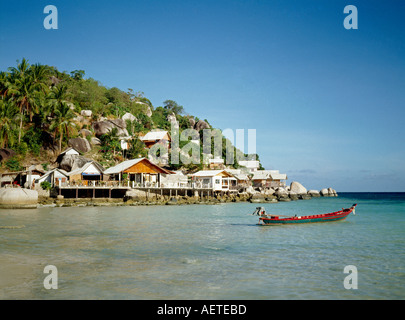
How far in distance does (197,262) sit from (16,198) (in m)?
27.3

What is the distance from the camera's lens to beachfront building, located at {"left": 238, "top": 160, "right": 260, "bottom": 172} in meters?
90.1

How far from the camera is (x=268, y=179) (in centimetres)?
8269

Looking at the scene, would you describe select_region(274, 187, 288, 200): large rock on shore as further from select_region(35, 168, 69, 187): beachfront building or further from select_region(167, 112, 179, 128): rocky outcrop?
A: select_region(35, 168, 69, 187): beachfront building

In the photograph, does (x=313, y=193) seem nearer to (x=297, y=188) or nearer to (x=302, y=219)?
(x=297, y=188)

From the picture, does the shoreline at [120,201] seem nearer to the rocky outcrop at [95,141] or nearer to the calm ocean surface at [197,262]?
the calm ocean surface at [197,262]

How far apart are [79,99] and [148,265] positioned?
226 feet

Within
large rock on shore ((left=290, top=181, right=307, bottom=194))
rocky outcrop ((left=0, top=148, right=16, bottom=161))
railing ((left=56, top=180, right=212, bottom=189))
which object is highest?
rocky outcrop ((left=0, top=148, right=16, bottom=161))

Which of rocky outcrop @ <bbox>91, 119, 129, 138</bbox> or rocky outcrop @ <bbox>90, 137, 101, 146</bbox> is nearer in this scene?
rocky outcrop @ <bbox>90, 137, 101, 146</bbox>

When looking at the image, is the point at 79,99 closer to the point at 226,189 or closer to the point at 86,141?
the point at 86,141

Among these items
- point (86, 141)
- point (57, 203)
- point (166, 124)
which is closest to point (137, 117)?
point (166, 124)

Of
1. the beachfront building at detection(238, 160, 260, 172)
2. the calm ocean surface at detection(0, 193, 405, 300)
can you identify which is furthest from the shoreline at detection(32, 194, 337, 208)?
the beachfront building at detection(238, 160, 260, 172)

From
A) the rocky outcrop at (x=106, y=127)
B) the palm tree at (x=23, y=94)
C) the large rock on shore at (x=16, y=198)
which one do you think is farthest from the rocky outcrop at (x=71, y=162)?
the large rock on shore at (x=16, y=198)

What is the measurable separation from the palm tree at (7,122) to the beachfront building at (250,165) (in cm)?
5407

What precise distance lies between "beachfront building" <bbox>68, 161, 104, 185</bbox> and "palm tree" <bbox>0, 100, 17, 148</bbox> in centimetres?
1132
